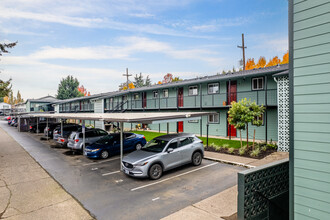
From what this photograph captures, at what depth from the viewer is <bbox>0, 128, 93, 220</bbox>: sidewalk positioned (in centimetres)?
642

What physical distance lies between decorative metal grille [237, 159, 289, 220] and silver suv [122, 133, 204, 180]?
4.82m

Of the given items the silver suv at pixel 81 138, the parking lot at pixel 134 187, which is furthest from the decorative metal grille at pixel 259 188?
the silver suv at pixel 81 138

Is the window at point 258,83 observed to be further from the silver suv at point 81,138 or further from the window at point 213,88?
the silver suv at point 81,138

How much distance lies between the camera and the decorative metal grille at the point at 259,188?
15.5 feet

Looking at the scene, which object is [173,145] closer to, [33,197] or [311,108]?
[33,197]

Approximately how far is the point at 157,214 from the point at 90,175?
5.22 m

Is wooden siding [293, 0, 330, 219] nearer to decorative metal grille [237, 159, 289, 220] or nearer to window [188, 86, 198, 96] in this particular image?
decorative metal grille [237, 159, 289, 220]

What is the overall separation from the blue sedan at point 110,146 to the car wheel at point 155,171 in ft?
17.0

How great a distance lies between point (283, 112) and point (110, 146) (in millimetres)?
11176

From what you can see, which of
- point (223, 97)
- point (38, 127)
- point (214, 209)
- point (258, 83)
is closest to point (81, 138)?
point (214, 209)

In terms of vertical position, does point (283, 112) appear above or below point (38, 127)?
above

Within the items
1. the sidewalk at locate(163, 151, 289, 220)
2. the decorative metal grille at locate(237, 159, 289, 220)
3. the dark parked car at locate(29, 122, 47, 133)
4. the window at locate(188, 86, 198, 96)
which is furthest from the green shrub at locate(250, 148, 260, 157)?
the dark parked car at locate(29, 122, 47, 133)

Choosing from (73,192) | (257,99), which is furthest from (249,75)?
(73,192)

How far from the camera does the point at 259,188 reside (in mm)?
5043
